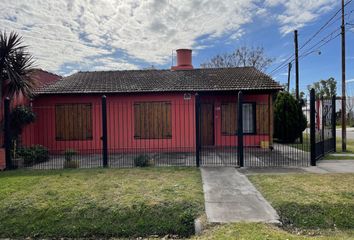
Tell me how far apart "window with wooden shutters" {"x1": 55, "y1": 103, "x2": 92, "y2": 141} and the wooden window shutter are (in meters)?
8.25

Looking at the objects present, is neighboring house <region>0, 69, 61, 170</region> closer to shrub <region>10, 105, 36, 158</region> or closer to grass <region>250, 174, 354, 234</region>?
shrub <region>10, 105, 36, 158</region>

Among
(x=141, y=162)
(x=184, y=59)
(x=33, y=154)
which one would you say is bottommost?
(x=141, y=162)

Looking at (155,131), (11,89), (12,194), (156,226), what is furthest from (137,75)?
(156,226)

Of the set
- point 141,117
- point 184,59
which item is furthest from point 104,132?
point 184,59

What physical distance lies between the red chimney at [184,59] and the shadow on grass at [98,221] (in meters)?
13.4

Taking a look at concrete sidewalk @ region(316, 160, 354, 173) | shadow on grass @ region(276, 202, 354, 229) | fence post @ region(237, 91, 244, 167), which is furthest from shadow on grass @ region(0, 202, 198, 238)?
concrete sidewalk @ region(316, 160, 354, 173)

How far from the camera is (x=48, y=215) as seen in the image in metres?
5.21

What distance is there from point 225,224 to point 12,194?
4694 mm

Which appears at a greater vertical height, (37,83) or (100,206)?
(37,83)

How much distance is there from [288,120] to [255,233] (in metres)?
13.7

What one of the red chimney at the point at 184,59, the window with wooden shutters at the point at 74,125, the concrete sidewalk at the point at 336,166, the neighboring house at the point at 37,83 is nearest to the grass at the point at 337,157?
the concrete sidewalk at the point at 336,166

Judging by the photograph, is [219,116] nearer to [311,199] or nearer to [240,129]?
[240,129]

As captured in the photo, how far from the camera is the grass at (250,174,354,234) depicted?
483 cm

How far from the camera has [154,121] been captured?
542 inches
